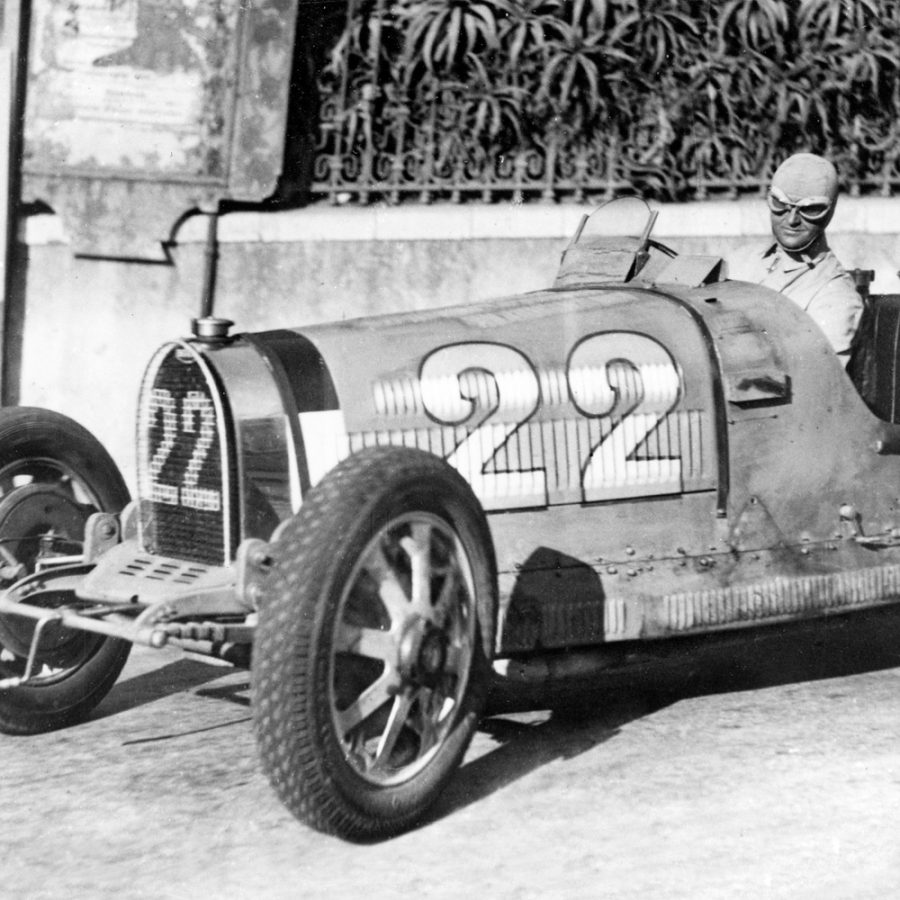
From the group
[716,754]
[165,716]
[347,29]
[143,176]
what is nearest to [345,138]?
[347,29]

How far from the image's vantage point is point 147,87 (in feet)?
27.9

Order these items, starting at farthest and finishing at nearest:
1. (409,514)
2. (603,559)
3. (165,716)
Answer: (165,716) → (603,559) → (409,514)

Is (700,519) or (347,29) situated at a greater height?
(347,29)

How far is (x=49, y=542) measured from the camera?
513cm

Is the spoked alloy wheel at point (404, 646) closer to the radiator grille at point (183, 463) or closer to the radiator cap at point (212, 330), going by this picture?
the radiator grille at point (183, 463)

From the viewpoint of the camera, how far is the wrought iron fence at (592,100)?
8656 millimetres

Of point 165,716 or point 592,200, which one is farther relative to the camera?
point 592,200

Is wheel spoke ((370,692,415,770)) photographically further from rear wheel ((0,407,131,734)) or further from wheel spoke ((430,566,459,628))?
rear wheel ((0,407,131,734))

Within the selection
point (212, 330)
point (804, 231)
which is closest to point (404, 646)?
point (212, 330)

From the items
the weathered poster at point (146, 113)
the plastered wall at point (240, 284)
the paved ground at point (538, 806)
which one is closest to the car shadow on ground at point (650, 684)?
the paved ground at point (538, 806)

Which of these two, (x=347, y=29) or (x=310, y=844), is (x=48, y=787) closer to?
(x=310, y=844)

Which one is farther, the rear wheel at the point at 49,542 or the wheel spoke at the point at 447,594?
the rear wheel at the point at 49,542

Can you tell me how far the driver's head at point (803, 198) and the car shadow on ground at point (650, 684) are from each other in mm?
1405

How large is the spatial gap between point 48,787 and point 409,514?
4.71 feet
